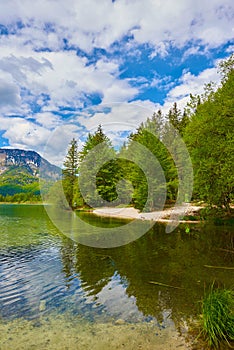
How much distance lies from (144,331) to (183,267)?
672 centimetres

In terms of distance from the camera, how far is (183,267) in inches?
516

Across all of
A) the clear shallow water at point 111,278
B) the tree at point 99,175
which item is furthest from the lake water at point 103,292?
the tree at point 99,175

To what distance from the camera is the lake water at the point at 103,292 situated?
6754mm

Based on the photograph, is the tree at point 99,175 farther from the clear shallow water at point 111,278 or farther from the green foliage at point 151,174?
the clear shallow water at point 111,278

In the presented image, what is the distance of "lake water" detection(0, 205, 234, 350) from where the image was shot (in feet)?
22.2

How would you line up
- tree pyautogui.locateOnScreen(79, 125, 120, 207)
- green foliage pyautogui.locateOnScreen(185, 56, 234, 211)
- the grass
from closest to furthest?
the grass, green foliage pyautogui.locateOnScreen(185, 56, 234, 211), tree pyautogui.locateOnScreen(79, 125, 120, 207)

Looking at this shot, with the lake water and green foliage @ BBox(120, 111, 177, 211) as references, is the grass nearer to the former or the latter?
the lake water

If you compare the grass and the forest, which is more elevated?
the forest

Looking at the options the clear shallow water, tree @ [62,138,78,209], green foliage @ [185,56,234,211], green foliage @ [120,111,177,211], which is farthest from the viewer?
tree @ [62,138,78,209]

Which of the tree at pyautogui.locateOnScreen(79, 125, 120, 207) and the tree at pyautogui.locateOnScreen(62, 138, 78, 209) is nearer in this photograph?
the tree at pyautogui.locateOnScreen(79, 125, 120, 207)

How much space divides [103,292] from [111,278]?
1669 millimetres

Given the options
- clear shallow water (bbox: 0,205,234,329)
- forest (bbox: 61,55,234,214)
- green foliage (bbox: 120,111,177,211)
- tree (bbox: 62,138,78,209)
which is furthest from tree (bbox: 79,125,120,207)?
clear shallow water (bbox: 0,205,234,329)

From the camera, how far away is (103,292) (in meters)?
10.0

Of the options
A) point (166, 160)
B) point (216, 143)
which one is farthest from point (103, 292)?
point (166, 160)
